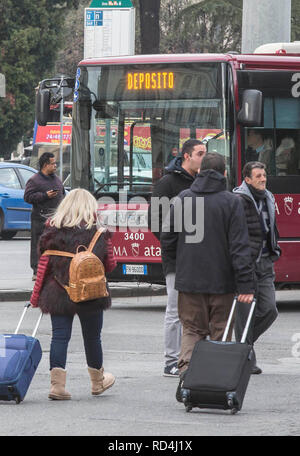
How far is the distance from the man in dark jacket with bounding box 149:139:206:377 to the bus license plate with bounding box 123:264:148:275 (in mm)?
4740

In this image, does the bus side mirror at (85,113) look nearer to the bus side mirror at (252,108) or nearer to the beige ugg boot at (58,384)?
the bus side mirror at (252,108)

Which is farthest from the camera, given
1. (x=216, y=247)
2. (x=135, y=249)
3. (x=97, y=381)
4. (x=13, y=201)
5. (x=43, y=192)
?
(x=13, y=201)

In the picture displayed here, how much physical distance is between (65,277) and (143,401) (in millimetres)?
1007

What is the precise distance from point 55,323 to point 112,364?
196 cm

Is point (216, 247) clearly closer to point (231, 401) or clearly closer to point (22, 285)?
point (231, 401)

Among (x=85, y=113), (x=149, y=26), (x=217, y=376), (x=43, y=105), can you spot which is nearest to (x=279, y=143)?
(x=85, y=113)

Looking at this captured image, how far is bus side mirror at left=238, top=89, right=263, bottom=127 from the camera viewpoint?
14.2 meters

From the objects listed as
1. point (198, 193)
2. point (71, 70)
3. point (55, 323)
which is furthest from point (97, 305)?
point (71, 70)

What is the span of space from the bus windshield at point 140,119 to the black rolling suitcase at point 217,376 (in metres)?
6.66

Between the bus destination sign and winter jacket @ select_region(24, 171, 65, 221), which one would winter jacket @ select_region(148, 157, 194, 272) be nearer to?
the bus destination sign

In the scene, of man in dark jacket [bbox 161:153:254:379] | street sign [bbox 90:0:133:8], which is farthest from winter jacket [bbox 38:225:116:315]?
street sign [bbox 90:0:133:8]

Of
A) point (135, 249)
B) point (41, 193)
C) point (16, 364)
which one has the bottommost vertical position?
point (135, 249)

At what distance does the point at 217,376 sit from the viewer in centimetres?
789

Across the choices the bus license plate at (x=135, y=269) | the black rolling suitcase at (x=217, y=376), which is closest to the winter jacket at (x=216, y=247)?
the black rolling suitcase at (x=217, y=376)
